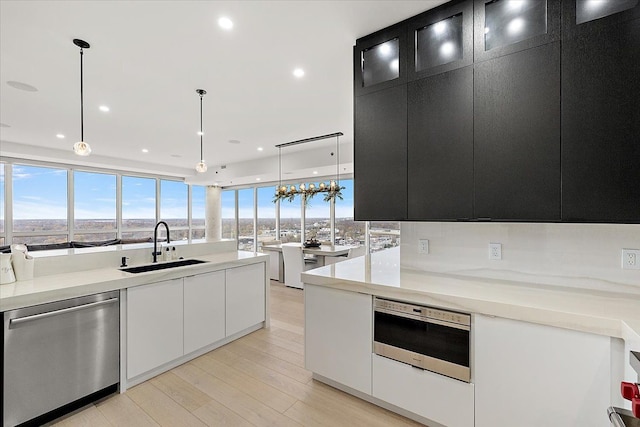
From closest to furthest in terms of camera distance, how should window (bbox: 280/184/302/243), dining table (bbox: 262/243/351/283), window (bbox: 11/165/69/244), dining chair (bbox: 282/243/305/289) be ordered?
1. dining table (bbox: 262/243/351/283)
2. dining chair (bbox: 282/243/305/289)
3. window (bbox: 11/165/69/244)
4. window (bbox: 280/184/302/243)

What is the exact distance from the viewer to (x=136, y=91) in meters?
3.27

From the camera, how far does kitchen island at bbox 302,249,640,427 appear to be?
4.56 feet

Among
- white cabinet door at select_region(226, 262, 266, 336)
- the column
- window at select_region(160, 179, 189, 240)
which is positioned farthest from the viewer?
the column

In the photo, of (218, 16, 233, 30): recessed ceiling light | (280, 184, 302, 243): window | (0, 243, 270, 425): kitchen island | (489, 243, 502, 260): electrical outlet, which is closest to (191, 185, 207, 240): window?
(280, 184, 302, 243): window

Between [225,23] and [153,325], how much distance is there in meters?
2.56

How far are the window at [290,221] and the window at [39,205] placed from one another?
522cm

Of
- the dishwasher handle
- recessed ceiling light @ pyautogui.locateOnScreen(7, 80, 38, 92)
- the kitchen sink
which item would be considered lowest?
the dishwasher handle

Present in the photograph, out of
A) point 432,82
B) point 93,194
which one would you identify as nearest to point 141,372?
point 432,82

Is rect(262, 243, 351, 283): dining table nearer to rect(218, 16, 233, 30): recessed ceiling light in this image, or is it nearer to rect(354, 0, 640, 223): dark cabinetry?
rect(354, 0, 640, 223): dark cabinetry

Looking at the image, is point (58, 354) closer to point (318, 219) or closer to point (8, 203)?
point (318, 219)

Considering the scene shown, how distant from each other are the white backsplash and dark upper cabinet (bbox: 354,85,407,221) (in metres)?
0.41

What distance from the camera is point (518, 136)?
1767mm

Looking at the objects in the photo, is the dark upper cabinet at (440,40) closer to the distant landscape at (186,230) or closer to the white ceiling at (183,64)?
the white ceiling at (183,64)

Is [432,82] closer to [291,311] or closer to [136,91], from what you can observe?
[136,91]
